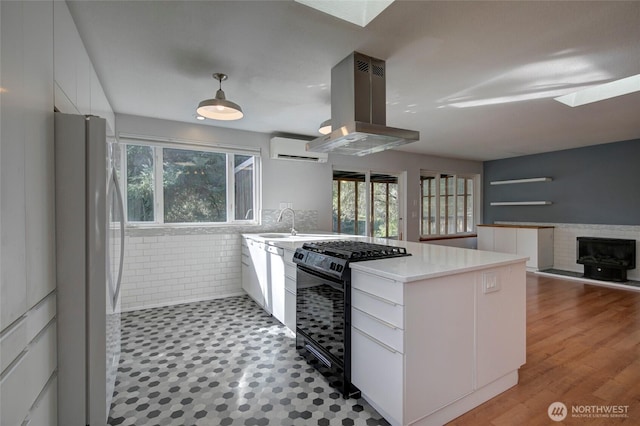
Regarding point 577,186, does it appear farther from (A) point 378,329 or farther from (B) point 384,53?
(A) point 378,329

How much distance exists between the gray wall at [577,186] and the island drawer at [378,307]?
19.0ft

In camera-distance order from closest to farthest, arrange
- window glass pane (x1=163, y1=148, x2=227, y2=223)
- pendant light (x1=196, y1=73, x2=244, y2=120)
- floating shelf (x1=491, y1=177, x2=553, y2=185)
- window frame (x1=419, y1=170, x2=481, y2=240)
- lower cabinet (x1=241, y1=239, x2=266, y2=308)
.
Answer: pendant light (x1=196, y1=73, x2=244, y2=120)
lower cabinet (x1=241, y1=239, x2=266, y2=308)
window glass pane (x1=163, y1=148, x2=227, y2=223)
floating shelf (x1=491, y1=177, x2=553, y2=185)
window frame (x1=419, y1=170, x2=481, y2=240)

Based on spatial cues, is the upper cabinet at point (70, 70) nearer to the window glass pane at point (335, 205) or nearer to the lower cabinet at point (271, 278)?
the lower cabinet at point (271, 278)

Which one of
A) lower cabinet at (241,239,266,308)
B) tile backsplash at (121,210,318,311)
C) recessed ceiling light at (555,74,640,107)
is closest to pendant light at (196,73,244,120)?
lower cabinet at (241,239,266,308)

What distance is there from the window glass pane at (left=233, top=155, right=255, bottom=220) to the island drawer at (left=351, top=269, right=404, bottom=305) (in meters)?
2.84

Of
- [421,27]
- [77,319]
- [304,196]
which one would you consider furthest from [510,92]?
[77,319]

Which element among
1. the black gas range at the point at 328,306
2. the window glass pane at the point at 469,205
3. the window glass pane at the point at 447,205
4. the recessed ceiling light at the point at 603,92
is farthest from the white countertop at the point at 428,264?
the window glass pane at the point at 469,205

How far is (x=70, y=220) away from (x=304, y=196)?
3430 millimetres

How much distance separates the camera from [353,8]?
181 cm

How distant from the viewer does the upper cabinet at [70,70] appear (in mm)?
1570

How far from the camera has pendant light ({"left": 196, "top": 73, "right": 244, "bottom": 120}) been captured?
7.97 ft

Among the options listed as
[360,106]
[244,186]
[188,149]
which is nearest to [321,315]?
[360,106]

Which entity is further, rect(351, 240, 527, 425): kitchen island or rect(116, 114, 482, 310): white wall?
rect(116, 114, 482, 310): white wall

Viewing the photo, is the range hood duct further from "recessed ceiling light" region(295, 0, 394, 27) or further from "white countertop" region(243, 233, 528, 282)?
"white countertop" region(243, 233, 528, 282)
